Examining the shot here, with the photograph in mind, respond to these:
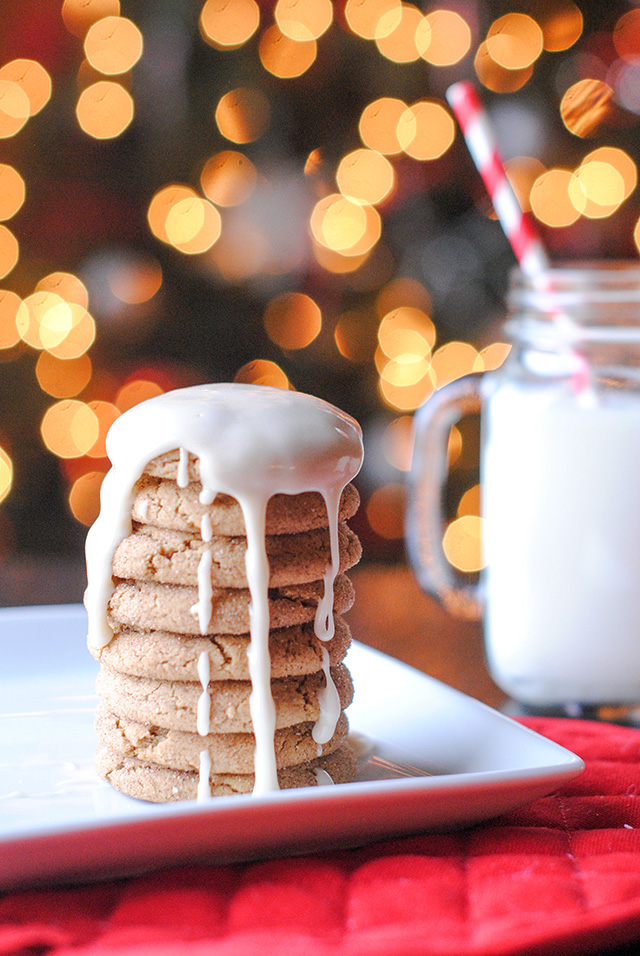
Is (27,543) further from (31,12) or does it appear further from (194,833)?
(194,833)

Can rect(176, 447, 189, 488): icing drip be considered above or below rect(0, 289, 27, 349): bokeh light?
below

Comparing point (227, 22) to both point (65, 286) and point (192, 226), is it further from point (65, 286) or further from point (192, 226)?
point (65, 286)

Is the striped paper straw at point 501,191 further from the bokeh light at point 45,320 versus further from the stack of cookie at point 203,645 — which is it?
the bokeh light at point 45,320

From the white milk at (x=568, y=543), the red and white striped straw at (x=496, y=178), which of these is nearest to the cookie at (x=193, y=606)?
the white milk at (x=568, y=543)

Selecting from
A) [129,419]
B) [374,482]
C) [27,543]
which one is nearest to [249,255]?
[374,482]

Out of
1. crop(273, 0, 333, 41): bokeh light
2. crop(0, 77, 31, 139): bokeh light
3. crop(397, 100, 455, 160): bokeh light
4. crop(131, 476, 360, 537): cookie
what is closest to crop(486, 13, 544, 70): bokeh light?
crop(397, 100, 455, 160): bokeh light

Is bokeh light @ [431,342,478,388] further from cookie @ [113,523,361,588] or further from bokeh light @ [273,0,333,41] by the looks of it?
cookie @ [113,523,361,588]
